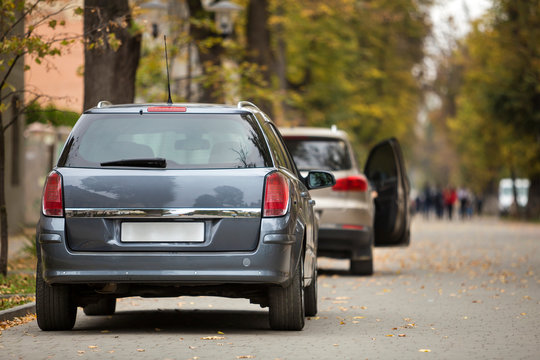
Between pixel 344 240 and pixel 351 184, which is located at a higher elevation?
pixel 351 184

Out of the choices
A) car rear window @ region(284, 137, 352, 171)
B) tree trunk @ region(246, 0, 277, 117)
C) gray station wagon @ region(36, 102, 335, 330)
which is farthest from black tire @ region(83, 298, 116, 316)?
tree trunk @ region(246, 0, 277, 117)

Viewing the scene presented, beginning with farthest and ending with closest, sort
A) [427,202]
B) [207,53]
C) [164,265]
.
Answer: [427,202] → [207,53] → [164,265]

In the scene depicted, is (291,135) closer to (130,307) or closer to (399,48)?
(130,307)

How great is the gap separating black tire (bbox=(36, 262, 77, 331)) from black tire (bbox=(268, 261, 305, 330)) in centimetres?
152

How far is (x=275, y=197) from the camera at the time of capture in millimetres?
8641

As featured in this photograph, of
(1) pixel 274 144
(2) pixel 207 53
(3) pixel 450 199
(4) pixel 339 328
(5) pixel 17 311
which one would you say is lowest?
(3) pixel 450 199

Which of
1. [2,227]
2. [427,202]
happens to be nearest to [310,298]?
[2,227]

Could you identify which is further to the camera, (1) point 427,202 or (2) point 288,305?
(1) point 427,202

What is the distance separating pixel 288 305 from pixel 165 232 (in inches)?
46.8

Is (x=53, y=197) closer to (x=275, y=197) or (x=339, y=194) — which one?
(x=275, y=197)

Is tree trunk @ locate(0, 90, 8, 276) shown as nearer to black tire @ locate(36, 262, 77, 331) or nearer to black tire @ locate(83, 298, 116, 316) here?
black tire @ locate(83, 298, 116, 316)

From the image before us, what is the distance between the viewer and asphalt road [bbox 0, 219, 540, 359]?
8.08 meters

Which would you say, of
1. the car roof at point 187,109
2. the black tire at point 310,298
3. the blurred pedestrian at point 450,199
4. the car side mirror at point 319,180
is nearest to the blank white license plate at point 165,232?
the car roof at point 187,109

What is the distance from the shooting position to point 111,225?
859cm
